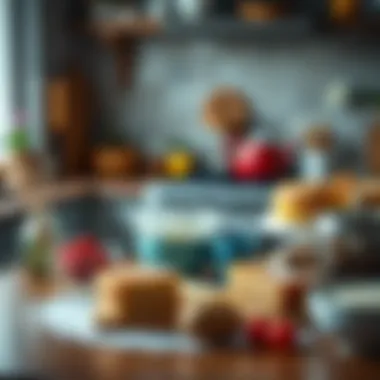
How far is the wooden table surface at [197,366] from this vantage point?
4.36ft

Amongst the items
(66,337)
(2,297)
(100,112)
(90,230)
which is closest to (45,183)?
(90,230)

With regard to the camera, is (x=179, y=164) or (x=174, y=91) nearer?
(x=179, y=164)

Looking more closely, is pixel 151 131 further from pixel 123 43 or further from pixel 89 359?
pixel 89 359

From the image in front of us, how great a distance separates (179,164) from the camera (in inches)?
161

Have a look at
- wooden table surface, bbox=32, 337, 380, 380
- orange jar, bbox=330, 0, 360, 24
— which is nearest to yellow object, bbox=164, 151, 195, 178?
orange jar, bbox=330, 0, 360, 24

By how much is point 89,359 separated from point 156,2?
2791mm

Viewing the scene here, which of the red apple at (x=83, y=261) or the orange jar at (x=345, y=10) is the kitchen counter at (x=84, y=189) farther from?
the red apple at (x=83, y=261)

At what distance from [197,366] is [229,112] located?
9.44 ft

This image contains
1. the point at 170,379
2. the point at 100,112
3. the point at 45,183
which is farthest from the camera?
the point at 100,112

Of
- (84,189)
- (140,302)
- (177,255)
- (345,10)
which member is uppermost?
(345,10)

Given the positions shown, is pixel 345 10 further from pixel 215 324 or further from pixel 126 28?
pixel 215 324

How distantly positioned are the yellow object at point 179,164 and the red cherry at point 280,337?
2509mm

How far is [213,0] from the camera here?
3.98 metres

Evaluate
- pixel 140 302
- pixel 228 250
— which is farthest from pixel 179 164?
pixel 140 302
